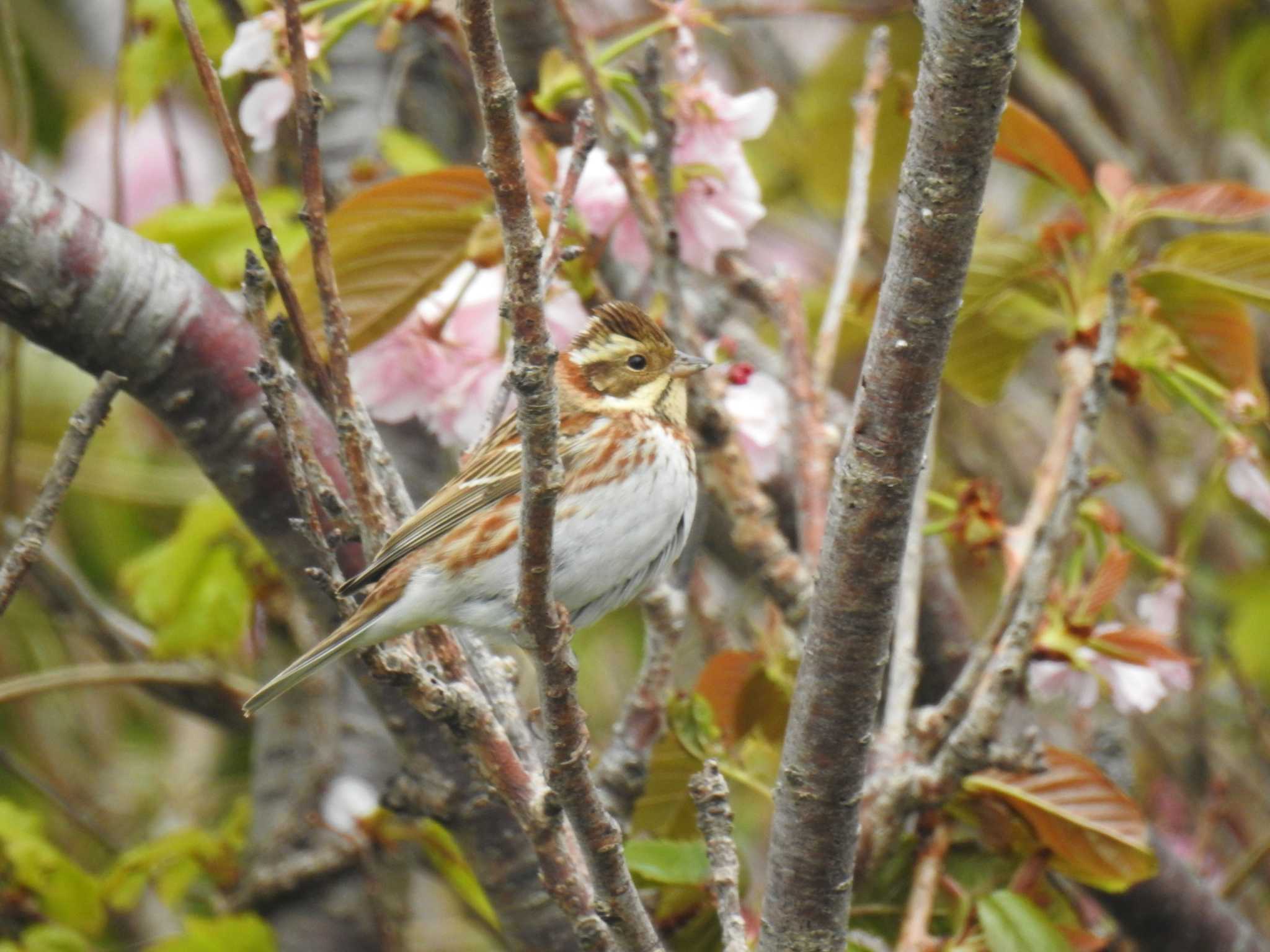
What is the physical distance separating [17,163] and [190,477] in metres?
2.69

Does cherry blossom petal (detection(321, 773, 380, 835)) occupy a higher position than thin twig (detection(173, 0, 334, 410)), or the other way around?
thin twig (detection(173, 0, 334, 410))

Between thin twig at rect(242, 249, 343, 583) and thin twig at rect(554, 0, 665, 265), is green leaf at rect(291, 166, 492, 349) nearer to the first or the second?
thin twig at rect(554, 0, 665, 265)

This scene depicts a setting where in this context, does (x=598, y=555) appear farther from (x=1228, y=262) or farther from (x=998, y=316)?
(x=1228, y=262)

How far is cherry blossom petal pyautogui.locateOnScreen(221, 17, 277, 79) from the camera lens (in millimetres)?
2354

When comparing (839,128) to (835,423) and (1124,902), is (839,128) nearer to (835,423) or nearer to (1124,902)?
(835,423)

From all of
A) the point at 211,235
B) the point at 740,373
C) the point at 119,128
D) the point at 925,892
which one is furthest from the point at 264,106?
the point at 925,892

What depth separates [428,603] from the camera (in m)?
2.21

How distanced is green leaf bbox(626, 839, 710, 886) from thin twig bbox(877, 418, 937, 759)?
0.38 metres

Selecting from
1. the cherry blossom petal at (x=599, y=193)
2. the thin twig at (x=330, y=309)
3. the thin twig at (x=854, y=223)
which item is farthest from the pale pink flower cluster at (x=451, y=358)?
the thin twig at (x=330, y=309)

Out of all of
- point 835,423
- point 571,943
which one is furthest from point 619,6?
point 571,943

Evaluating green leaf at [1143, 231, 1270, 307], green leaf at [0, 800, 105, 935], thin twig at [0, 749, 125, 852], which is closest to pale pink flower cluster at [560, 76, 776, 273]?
green leaf at [1143, 231, 1270, 307]

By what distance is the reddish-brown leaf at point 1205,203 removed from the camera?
254 centimetres

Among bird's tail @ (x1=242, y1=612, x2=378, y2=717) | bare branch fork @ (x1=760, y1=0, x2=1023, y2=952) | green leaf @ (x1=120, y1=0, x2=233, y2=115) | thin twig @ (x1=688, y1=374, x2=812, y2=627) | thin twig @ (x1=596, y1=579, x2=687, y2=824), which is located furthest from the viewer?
green leaf @ (x1=120, y1=0, x2=233, y2=115)

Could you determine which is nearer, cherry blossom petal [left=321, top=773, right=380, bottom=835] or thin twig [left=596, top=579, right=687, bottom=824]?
thin twig [left=596, top=579, right=687, bottom=824]
